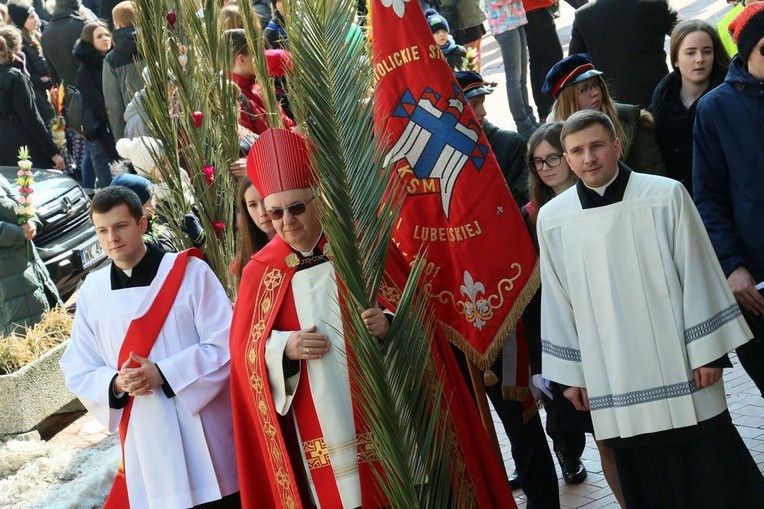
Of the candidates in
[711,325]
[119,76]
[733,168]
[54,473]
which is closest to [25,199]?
[119,76]

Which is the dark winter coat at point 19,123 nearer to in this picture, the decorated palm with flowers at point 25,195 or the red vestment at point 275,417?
the decorated palm with flowers at point 25,195

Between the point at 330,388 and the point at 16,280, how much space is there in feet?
18.0

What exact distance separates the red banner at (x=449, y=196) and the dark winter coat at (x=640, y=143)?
113 cm

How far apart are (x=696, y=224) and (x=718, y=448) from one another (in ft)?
3.02

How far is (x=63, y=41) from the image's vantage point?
1331 cm

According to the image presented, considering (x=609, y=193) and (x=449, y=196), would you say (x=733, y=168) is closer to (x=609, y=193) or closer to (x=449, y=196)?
(x=609, y=193)

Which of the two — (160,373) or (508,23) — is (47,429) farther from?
(508,23)

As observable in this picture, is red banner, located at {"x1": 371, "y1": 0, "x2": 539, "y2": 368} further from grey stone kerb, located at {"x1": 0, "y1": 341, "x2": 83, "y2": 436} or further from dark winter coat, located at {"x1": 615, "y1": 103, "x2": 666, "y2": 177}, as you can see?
grey stone kerb, located at {"x1": 0, "y1": 341, "x2": 83, "y2": 436}

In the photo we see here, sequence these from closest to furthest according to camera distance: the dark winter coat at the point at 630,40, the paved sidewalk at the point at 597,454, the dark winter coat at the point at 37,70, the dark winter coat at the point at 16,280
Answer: the paved sidewalk at the point at 597,454
the dark winter coat at the point at 630,40
the dark winter coat at the point at 16,280
the dark winter coat at the point at 37,70

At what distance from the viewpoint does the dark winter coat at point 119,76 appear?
1040 cm

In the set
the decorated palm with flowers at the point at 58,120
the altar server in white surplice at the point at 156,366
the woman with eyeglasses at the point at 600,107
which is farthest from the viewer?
the decorated palm with flowers at the point at 58,120

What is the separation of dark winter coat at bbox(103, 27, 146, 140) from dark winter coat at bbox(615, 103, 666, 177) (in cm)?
508

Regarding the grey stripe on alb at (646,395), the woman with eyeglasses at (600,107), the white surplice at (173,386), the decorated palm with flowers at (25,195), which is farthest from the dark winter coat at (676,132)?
the decorated palm with flowers at (25,195)

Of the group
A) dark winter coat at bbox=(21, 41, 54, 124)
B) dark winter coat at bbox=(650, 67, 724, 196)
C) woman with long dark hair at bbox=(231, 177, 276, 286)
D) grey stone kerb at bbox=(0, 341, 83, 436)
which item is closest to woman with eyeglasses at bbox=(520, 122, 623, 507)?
dark winter coat at bbox=(650, 67, 724, 196)
